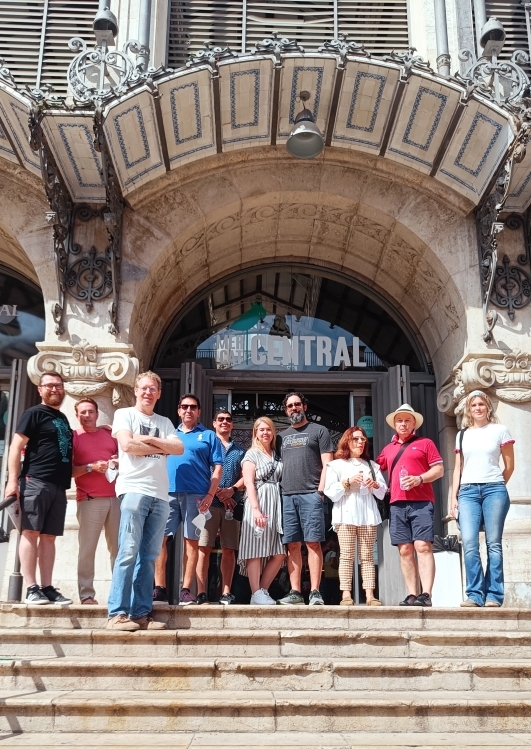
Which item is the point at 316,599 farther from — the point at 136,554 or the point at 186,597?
the point at 136,554

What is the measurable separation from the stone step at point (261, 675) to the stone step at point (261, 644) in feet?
0.89

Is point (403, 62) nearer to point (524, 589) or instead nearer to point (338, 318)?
point (338, 318)

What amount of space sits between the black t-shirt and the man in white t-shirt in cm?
68

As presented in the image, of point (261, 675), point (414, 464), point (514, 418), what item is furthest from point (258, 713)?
point (514, 418)

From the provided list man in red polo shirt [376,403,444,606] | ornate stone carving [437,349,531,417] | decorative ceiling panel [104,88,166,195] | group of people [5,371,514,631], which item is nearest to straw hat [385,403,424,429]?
group of people [5,371,514,631]

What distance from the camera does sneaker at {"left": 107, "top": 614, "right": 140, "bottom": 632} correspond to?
5.49 metres

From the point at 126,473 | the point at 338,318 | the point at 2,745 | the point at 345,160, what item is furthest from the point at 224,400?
the point at 2,745

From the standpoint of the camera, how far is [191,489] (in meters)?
6.90

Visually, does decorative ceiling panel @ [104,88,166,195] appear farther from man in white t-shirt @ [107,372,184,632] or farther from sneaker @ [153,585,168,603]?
sneaker @ [153,585,168,603]

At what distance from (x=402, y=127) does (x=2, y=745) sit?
7144 millimetres

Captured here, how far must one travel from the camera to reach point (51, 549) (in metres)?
6.41

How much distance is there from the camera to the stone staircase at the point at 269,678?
14.5ft

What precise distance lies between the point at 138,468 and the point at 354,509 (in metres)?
2.18

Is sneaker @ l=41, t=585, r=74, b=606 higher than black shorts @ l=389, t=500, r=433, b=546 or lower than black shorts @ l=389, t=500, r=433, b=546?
lower
